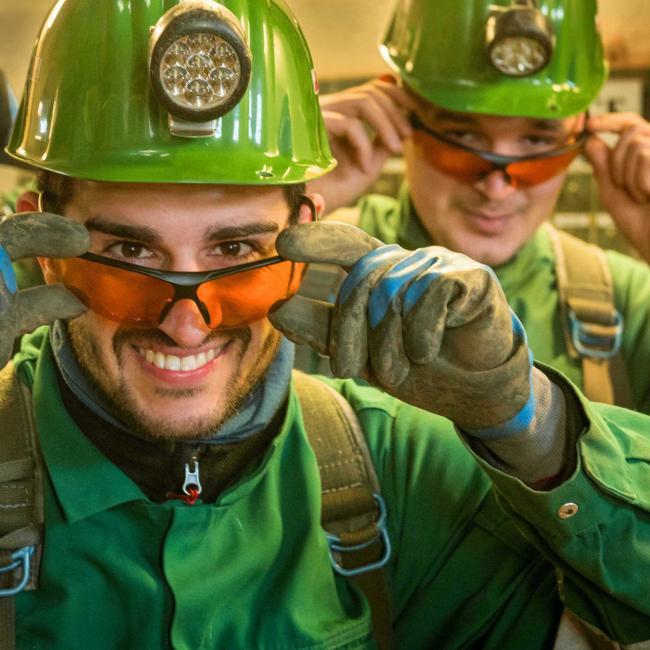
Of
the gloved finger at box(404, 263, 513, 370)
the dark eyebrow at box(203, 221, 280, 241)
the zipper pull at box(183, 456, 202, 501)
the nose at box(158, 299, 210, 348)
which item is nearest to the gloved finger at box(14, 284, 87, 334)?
the nose at box(158, 299, 210, 348)

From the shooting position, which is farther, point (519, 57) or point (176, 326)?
point (519, 57)

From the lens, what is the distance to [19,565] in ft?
5.31

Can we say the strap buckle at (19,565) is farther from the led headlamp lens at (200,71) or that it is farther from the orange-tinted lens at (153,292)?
the led headlamp lens at (200,71)

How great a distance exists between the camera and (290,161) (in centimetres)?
174

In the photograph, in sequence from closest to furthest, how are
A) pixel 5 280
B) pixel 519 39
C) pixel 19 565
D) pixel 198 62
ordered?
pixel 5 280 < pixel 198 62 < pixel 19 565 < pixel 519 39

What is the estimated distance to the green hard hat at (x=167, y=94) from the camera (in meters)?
1.51

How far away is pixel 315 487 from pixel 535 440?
391mm

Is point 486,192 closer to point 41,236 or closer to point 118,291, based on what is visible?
point 118,291

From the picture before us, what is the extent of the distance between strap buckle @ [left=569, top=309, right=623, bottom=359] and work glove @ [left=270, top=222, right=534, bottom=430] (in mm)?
1209

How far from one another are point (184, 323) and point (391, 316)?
0.34 m

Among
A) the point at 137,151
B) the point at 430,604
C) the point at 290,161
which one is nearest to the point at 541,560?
the point at 430,604

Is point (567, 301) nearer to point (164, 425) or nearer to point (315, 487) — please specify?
point (315, 487)

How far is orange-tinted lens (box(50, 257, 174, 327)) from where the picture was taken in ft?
5.19

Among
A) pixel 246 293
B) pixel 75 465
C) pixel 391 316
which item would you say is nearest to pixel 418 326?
pixel 391 316
